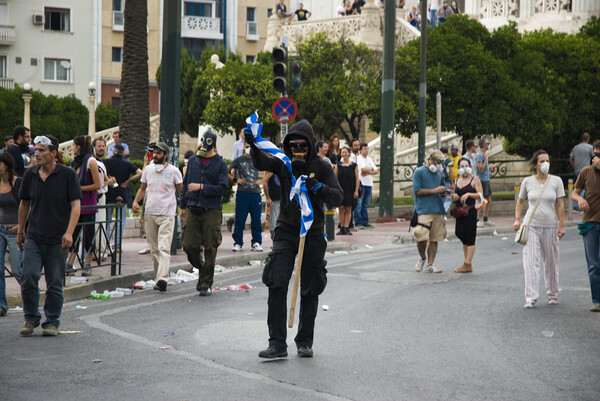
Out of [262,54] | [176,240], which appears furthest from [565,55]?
[176,240]

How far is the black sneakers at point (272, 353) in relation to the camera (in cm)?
780

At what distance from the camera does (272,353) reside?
7.80 m

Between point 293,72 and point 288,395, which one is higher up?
point 293,72

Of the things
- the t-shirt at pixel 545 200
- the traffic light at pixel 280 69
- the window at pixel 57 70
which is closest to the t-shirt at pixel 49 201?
the t-shirt at pixel 545 200

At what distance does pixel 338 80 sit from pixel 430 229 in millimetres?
18067

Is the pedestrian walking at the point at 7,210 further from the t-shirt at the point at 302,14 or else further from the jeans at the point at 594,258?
the t-shirt at the point at 302,14

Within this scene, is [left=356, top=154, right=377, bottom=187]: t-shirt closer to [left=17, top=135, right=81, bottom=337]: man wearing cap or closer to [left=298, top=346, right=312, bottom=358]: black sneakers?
[left=17, top=135, right=81, bottom=337]: man wearing cap

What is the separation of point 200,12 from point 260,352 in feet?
189

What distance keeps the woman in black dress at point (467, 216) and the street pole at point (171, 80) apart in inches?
175

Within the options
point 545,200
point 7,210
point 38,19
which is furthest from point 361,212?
point 38,19

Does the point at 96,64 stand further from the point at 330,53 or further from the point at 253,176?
the point at 253,176

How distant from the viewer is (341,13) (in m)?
39.6

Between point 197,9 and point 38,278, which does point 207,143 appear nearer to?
point 38,278

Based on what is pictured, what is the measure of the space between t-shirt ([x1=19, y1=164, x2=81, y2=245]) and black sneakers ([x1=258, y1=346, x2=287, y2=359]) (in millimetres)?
2448
